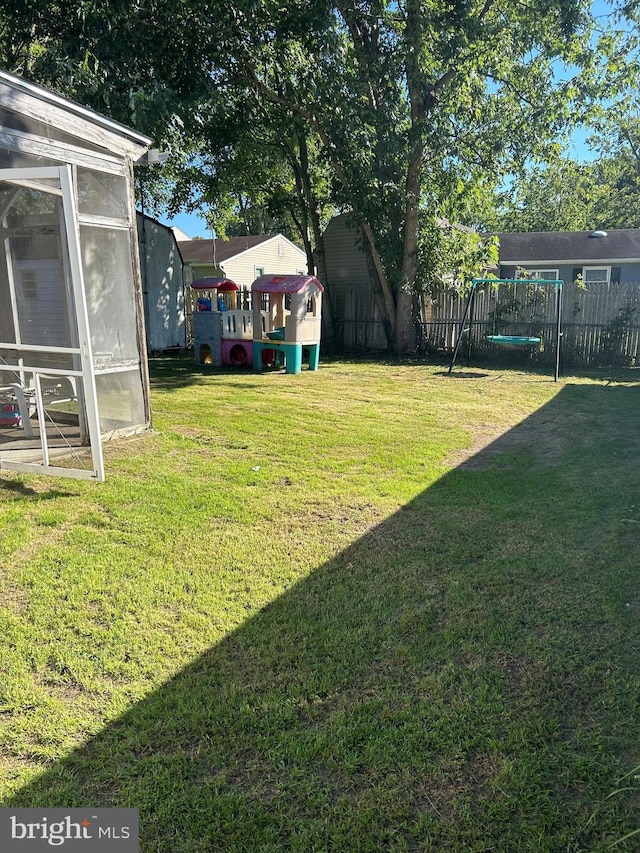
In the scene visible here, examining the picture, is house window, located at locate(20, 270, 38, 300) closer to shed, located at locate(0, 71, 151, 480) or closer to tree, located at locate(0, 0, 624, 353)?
shed, located at locate(0, 71, 151, 480)

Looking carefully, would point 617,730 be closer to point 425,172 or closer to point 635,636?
point 635,636

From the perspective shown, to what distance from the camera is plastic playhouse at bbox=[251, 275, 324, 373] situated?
1073cm

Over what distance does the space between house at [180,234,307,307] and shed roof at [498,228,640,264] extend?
1102 centimetres

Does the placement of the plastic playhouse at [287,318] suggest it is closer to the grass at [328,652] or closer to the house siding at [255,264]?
the grass at [328,652]

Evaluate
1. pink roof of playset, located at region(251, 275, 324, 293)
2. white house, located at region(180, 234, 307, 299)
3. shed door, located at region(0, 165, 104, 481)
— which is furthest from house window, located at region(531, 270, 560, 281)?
Result: shed door, located at region(0, 165, 104, 481)

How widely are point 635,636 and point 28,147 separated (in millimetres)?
5455

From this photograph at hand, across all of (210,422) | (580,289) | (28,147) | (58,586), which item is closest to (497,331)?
(580,289)

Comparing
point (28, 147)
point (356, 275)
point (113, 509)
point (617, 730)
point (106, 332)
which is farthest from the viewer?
point (356, 275)

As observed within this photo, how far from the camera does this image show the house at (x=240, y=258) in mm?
26250

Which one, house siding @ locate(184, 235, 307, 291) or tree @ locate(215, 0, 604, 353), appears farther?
house siding @ locate(184, 235, 307, 291)

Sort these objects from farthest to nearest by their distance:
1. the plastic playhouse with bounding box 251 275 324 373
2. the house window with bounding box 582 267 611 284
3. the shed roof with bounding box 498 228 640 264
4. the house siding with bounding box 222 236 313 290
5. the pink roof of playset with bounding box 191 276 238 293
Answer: the house siding with bounding box 222 236 313 290
the house window with bounding box 582 267 611 284
the shed roof with bounding box 498 228 640 264
the pink roof of playset with bounding box 191 276 238 293
the plastic playhouse with bounding box 251 275 324 373

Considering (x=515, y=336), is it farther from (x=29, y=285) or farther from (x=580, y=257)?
(x=580, y=257)

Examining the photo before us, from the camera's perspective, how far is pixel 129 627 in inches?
110

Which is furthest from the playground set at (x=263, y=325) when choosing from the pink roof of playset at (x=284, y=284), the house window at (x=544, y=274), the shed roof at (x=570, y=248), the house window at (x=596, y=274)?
the house window at (x=596, y=274)
